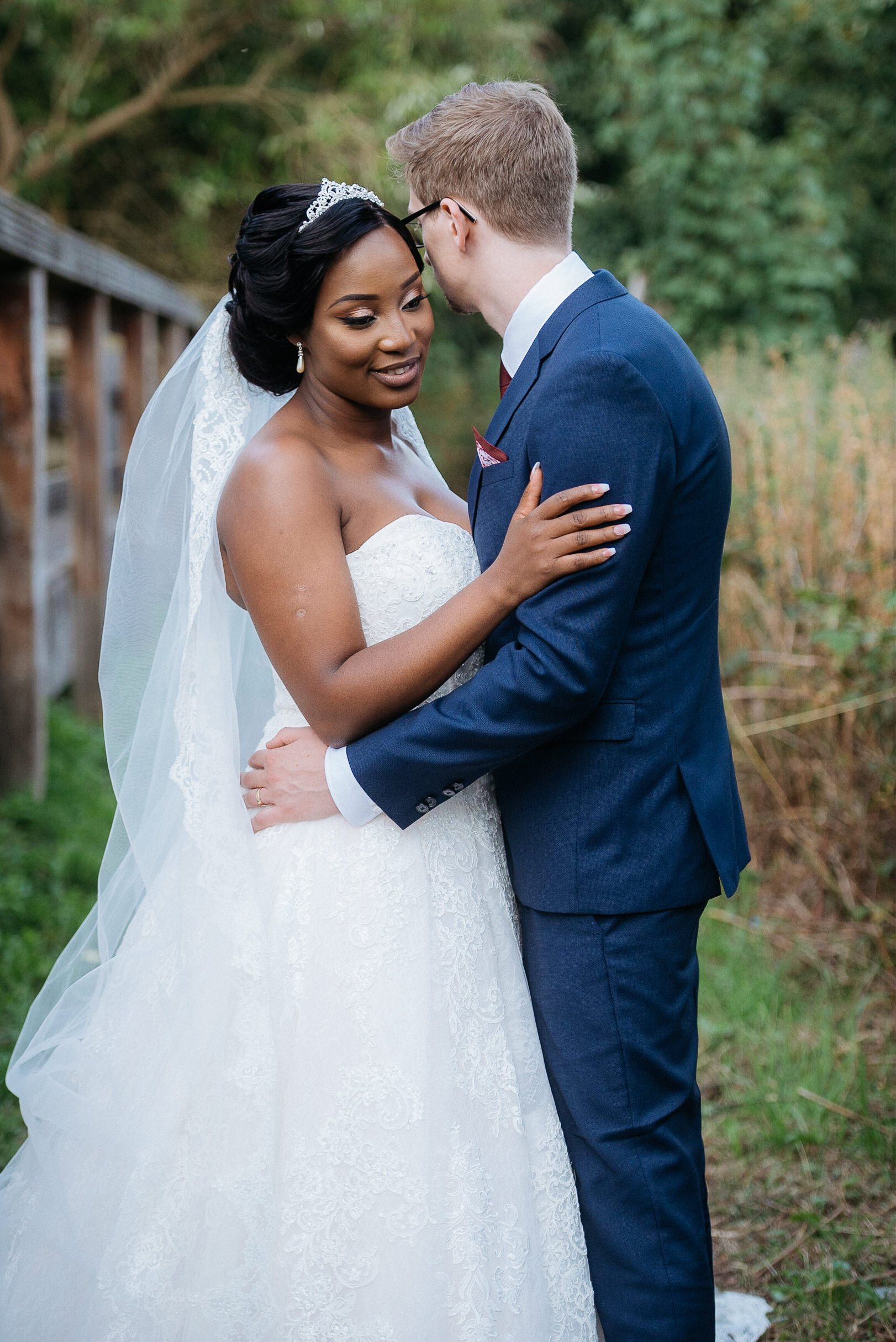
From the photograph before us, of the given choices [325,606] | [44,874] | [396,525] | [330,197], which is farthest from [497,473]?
[44,874]

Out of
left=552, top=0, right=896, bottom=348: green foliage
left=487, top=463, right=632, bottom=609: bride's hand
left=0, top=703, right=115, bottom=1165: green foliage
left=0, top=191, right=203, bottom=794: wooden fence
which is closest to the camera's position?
left=487, top=463, right=632, bottom=609: bride's hand

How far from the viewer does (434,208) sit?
2230mm

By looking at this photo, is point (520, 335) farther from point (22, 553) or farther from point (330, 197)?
point (22, 553)

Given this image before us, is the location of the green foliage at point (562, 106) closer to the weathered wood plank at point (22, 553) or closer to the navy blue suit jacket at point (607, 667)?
the weathered wood plank at point (22, 553)

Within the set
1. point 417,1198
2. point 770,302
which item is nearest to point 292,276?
point 417,1198

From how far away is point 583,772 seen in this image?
6.84ft

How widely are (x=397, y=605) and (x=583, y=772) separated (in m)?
0.47

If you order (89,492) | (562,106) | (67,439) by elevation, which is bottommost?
(89,492)

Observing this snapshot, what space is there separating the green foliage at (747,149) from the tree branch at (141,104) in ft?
13.2

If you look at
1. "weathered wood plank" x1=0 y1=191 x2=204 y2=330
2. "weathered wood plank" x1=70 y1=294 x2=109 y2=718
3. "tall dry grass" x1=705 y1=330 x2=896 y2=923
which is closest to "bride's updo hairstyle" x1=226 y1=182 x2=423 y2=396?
"tall dry grass" x1=705 y1=330 x2=896 y2=923

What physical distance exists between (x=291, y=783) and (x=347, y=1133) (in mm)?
620

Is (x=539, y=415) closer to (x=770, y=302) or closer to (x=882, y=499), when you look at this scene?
(x=882, y=499)

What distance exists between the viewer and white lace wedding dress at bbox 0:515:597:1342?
200 cm

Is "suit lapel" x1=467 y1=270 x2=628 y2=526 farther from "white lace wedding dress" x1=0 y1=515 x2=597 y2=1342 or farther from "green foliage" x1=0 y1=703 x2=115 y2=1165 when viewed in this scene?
"green foliage" x1=0 y1=703 x2=115 y2=1165
